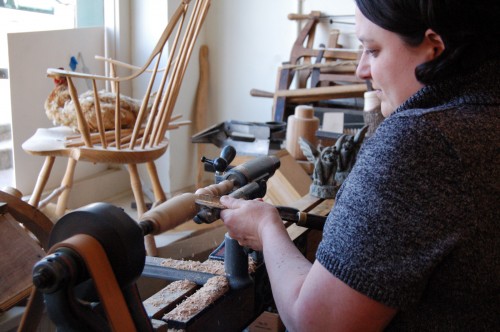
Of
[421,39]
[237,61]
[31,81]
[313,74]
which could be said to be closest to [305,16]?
[313,74]

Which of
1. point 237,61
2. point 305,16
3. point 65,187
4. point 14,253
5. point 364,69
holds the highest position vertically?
point 305,16

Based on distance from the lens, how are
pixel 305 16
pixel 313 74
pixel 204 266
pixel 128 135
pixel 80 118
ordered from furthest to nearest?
pixel 305 16
pixel 313 74
pixel 128 135
pixel 80 118
pixel 204 266

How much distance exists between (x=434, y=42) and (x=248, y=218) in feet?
1.36

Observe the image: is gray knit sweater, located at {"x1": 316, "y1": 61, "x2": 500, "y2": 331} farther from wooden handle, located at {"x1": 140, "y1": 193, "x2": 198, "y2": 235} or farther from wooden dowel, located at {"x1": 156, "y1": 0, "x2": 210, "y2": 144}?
wooden dowel, located at {"x1": 156, "y1": 0, "x2": 210, "y2": 144}

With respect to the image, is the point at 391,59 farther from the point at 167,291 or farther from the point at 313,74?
the point at 313,74

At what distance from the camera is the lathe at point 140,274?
79 centimetres

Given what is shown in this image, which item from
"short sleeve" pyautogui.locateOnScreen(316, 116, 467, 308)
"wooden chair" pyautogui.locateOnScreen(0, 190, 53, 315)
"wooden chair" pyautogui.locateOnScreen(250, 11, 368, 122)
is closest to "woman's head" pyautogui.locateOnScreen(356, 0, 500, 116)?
"short sleeve" pyautogui.locateOnScreen(316, 116, 467, 308)

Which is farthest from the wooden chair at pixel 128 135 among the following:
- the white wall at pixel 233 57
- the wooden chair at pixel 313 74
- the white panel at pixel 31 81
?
the white wall at pixel 233 57

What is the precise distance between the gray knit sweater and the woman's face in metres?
0.07

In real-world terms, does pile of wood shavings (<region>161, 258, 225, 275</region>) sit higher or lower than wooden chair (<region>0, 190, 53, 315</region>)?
higher

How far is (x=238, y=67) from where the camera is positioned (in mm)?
4180

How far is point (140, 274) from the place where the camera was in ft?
2.86

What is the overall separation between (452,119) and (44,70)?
9.23 ft

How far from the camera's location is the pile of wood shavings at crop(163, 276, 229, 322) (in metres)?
1.05
